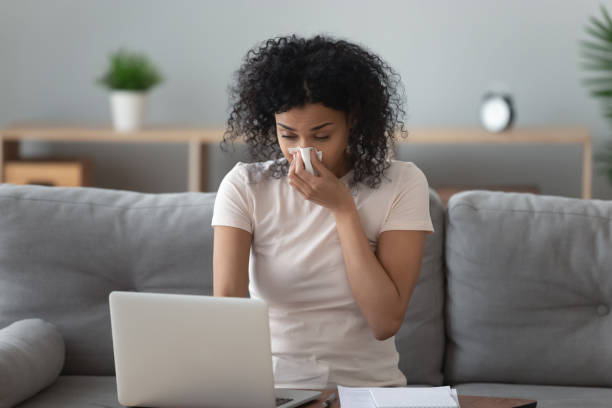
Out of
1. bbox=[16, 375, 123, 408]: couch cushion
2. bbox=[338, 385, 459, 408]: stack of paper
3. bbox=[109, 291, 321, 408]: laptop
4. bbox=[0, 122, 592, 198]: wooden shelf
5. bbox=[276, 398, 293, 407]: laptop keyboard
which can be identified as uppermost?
bbox=[0, 122, 592, 198]: wooden shelf

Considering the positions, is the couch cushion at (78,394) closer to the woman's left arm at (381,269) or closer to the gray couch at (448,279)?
the gray couch at (448,279)

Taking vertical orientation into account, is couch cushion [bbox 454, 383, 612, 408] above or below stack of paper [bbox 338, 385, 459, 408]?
below

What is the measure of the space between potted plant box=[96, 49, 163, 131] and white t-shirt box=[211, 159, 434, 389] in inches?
74.8

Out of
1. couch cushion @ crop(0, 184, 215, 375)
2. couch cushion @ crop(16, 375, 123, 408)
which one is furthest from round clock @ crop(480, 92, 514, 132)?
couch cushion @ crop(16, 375, 123, 408)

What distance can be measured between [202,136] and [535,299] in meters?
1.81

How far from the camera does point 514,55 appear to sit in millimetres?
3494

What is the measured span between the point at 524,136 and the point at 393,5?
87cm

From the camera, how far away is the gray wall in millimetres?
3484

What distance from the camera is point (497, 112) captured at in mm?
3219

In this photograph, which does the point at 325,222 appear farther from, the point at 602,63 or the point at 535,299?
the point at 602,63

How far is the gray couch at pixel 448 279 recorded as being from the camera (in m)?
1.80

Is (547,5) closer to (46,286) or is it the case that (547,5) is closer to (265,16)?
(265,16)

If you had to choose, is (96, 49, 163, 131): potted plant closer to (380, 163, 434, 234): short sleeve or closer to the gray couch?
the gray couch

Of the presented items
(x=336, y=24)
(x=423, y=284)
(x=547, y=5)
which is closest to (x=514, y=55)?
(x=547, y=5)
